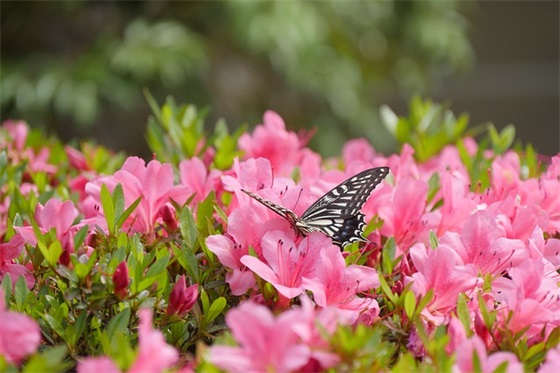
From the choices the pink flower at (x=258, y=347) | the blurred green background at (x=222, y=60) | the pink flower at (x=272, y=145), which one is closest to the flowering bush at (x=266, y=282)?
the pink flower at (x=258, y=347)

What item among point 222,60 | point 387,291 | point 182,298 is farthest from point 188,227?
point 222,60

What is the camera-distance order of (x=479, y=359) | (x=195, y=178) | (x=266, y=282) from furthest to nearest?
(x=195, y=178)
(x=266, y=282)
(x=479, y=359)

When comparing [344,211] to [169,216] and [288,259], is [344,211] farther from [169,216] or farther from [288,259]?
[169,216]

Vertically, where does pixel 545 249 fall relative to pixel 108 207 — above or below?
above

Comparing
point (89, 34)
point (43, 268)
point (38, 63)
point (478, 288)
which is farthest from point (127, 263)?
point (89, 34)

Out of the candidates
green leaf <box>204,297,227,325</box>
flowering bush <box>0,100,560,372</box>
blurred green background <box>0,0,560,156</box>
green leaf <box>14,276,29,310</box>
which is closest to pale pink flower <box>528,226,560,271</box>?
flowering bush <box>0,100,560,372</box>

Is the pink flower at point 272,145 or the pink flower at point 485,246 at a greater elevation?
the pink flower at point 485,246

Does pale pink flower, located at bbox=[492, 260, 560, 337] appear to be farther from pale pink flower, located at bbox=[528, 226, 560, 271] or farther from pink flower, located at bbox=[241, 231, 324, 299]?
pink flower, located at bbox=[241, 231, 324, 299]

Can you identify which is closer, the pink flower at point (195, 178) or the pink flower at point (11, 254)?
the pink flower at point (11, 254)

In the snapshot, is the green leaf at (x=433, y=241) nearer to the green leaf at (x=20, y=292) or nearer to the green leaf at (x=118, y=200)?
the green leaf at (x=118, y=200)
